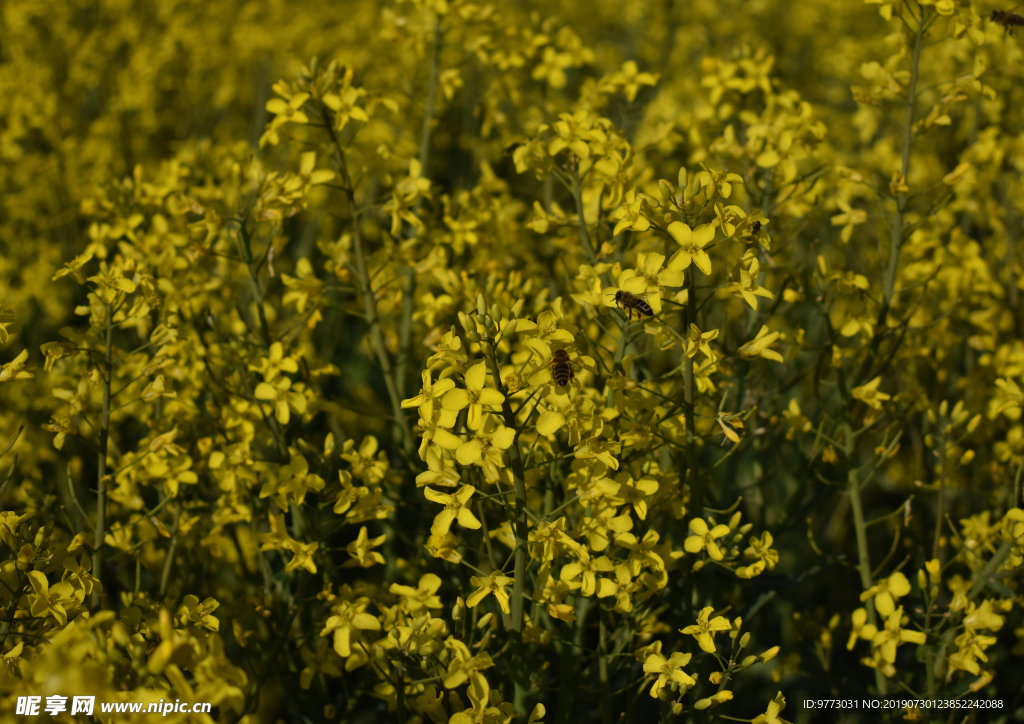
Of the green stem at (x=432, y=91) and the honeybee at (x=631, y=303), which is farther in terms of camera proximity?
the green stem at (x=432, y=91)

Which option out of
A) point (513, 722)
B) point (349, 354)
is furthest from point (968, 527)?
point (349, 354)

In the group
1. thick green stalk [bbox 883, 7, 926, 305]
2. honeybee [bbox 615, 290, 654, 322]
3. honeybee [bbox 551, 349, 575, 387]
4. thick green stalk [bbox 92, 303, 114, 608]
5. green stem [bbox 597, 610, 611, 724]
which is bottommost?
green stem [bbox 597, 610, 611, 724]

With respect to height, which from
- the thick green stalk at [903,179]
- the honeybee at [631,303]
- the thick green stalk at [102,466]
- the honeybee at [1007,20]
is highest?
the honeybee at [1007,20]

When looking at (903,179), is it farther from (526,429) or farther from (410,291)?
(410,291)

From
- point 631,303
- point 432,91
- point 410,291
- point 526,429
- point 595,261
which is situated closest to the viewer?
point 526,429

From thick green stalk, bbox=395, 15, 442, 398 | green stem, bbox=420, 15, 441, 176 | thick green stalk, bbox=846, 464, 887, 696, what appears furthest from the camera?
green stem, bbox=420, 15, 441, 176

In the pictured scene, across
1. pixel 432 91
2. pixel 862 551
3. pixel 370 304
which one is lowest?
pixel 862 551

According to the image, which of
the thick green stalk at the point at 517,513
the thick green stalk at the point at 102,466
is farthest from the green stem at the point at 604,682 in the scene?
the thick green stalk at the point at 102,466

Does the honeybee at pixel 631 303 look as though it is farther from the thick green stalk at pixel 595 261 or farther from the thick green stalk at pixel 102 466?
the thick green stalk at pixel 102 466

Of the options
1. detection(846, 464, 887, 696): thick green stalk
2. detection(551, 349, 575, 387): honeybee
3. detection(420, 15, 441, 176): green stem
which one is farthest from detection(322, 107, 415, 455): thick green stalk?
detection(846, 464, 887, 696): thick green stalk

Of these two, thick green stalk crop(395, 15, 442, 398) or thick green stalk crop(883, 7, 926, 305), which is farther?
thick green stalk crop(395, 15, 442, 398)

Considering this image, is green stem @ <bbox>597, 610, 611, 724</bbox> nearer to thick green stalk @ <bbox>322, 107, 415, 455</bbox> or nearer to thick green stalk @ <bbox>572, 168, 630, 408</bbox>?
thick green stalk @ <bbox>572, 168, 630, 408</bbox>

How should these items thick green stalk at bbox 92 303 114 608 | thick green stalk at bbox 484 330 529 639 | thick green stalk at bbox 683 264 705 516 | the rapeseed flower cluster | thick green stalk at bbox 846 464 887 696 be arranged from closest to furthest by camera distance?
thick green stalk at bbox 484 330 529 639 → the rapeseed flower cluster → thick green stalk at bbox 683 264 705 516 → thick green stalk at bbox 92 303 114 608 → thick green stalk at bbox 846 464 887 696

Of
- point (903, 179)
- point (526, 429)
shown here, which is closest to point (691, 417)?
point (526, 429)
